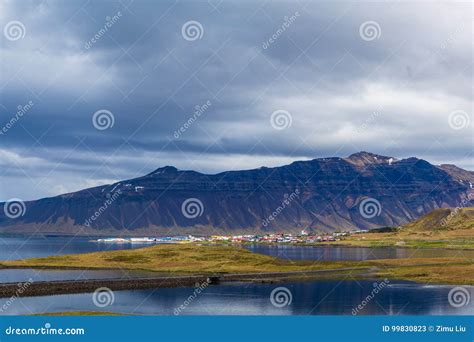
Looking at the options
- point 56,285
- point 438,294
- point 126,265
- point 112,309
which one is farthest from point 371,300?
point 126,265

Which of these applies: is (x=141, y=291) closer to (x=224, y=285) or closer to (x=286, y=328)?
(x=224, y=285)

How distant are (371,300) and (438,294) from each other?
539 inches

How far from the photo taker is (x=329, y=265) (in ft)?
518

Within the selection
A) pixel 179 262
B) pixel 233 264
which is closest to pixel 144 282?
pixel 233 264

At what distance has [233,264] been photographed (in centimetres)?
15988

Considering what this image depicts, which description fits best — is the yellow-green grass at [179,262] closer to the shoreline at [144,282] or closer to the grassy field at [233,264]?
the grassy field at [233,264]

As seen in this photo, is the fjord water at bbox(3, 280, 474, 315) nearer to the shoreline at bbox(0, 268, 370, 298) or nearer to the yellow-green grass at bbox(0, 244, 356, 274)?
the shoreline at bbox(0, 268, 370, 298)

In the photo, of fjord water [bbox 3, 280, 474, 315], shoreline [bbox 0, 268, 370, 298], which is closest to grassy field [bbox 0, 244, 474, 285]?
shoreline [bbox 0, 268, 370, 298]

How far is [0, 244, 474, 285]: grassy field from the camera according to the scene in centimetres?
13262

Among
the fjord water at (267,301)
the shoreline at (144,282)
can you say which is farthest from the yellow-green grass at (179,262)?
the fjord water at (267,301)

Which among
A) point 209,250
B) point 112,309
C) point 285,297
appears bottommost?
point 112,309

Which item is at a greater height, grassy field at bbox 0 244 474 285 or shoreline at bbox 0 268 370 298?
grassy field at bbox 0 244 474 285

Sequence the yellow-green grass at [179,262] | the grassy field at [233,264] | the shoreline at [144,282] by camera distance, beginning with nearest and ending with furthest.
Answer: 1. the shoreline at [144,282]
2. the grassy field at [233,264]
3. the yellow-green grass at [179,262]

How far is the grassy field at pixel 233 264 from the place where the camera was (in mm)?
132625
